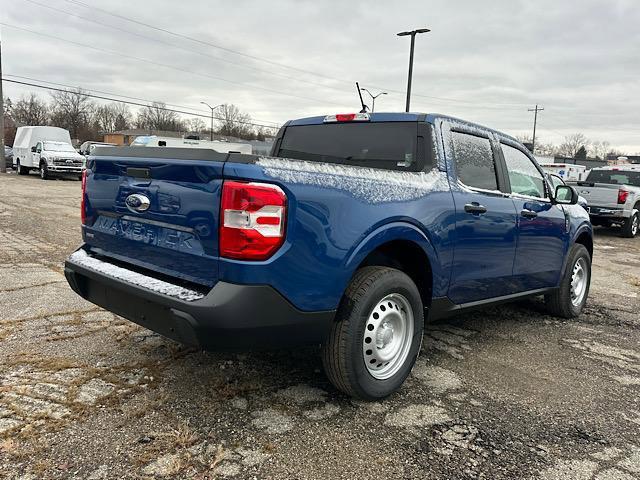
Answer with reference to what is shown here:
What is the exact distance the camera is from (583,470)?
250 cm

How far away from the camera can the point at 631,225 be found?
504 inches

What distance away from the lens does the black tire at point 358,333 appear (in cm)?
Result: 284

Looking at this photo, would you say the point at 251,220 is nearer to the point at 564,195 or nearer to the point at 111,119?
the point at 564,195

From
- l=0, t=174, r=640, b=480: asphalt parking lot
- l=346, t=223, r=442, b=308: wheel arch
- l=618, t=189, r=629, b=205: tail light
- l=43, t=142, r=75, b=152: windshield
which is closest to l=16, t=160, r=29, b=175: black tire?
l=43, t=142, r=75, b=152: windshield

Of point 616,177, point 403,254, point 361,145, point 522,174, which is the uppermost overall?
point 616,177

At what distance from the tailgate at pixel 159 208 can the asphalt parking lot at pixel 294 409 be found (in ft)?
2.60

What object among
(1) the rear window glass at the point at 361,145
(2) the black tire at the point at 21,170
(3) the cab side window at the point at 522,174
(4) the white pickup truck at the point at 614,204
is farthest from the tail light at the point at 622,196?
(2) the black tire at the point at 21,170

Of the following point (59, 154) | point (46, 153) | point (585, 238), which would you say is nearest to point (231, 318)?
point (585, 238)

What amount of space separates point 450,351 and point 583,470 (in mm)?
1615

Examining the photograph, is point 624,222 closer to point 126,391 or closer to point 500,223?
point 500,223

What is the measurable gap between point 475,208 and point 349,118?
4.05 feet

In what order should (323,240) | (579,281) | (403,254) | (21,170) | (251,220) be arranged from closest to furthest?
1. (251,220)
2. (323,240)
3. (403,254)
4. (579,281)
5. (21,170)

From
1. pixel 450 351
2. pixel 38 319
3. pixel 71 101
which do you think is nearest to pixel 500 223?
pixel 450 351

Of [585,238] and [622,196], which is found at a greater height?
[622,196]
